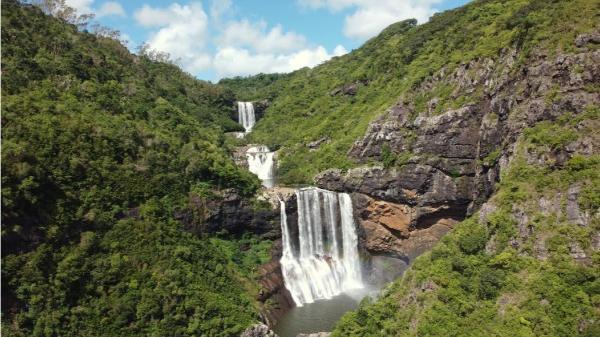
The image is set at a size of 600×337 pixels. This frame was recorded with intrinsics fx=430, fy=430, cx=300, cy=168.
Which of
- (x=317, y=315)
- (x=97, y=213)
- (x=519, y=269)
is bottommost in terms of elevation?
(x=317, y=315)

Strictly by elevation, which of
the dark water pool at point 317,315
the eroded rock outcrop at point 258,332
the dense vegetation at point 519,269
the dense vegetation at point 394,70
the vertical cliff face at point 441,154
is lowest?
the dark water pool at point 317,315

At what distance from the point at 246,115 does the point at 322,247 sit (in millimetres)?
39130

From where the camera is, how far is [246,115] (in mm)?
70625

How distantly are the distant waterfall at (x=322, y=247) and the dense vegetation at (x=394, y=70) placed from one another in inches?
236

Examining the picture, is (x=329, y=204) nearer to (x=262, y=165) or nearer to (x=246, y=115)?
(x=262, y=165)

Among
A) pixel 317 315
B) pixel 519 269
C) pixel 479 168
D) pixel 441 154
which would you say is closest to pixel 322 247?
pixel 317 315

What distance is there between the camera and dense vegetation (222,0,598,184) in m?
31.6

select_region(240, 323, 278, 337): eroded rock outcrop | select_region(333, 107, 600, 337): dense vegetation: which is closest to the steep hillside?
select_region(333, 107, 600, 337): dense vegetation

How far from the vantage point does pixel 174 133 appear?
36.2 meters

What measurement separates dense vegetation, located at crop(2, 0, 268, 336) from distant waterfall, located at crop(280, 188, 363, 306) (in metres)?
3.39

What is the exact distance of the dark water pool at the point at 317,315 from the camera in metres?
27.8

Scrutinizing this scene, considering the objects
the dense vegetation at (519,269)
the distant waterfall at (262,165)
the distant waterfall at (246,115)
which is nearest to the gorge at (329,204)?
the dense vegetation at (519,269)

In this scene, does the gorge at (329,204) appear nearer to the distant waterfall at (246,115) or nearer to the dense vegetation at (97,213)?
the dense vegetation at (97,213)

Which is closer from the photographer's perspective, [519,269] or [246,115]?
[519,269]
